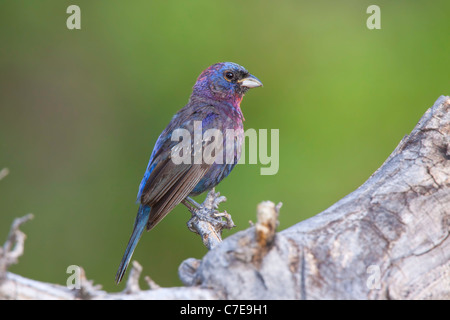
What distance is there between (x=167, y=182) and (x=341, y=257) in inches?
68.5

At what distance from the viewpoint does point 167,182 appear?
4.27 m

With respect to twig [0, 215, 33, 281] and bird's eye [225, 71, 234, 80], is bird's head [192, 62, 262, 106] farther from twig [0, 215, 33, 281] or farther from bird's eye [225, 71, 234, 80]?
twig [0, 215, 33, 281]

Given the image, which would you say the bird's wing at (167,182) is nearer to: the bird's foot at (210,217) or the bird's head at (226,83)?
the bird's foot at (210,217)

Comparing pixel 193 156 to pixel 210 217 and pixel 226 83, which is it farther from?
pixel 226 83

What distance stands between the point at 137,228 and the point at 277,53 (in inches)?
131

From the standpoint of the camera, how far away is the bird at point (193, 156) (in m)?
4.23

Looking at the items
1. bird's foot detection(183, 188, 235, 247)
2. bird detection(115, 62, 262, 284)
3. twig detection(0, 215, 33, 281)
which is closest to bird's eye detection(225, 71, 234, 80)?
bird detection(115, 62, 262, 284)

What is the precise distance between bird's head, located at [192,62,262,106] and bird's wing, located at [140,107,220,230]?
634 millimetres

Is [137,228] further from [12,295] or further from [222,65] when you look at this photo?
[12,295]

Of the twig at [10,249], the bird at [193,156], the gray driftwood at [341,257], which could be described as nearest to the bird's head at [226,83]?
the bird at [193,156]

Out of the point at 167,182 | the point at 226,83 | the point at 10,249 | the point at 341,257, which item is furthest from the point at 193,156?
the point at 10,249

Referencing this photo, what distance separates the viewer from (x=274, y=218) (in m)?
2.57

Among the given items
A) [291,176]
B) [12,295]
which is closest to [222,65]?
[291,176]

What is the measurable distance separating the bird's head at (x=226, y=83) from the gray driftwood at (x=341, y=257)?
1.89 metres
